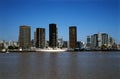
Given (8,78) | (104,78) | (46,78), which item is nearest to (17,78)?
(8,78)

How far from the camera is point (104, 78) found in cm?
2605

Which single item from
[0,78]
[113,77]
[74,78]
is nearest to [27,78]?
[0,78]

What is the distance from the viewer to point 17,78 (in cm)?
2653

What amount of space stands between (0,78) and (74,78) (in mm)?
7443

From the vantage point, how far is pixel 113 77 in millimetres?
27016

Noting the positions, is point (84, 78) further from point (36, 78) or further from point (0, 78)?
point (0, 78)

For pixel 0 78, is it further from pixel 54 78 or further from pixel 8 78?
pixel 54 78

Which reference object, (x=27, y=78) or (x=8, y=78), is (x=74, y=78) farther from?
(x=8, y=78)

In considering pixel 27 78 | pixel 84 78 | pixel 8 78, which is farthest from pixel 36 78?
pixel 84 78

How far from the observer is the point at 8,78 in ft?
86.1

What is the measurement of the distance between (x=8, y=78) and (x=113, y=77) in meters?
10.7

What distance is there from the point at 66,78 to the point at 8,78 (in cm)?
585

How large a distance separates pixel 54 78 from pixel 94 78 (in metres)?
4.03

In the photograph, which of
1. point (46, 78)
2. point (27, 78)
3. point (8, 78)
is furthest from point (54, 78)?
point (8, 78)
